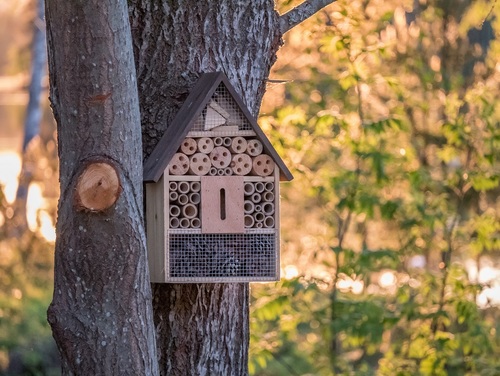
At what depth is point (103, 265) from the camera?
228 cm

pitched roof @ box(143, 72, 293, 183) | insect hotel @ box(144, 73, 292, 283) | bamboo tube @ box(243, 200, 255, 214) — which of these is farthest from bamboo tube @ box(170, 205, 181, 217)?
bamboo tube @ box(243, 200, 255, 214)

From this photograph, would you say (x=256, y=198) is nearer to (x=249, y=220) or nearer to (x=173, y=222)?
(x=249, y=220)

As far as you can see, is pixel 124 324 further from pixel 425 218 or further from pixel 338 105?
pixel 338 105

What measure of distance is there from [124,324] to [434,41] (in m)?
5.51

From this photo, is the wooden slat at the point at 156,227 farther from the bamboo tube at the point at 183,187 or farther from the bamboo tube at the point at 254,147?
the bamboo tube at the point at 254,147

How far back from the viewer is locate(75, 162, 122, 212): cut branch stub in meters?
2.24

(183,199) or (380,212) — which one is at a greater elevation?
(183,199)

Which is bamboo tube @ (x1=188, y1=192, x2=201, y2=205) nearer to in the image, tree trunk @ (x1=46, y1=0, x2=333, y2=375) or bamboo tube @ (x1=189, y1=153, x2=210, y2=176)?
bamboo tube @ (x1=189, y1=153, x2=210, y2=176)

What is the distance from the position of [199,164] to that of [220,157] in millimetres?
69

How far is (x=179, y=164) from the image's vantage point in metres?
2.54

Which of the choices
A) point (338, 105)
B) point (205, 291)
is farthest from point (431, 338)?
point (205, 291)

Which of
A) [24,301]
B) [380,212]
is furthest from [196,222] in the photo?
[24,301]

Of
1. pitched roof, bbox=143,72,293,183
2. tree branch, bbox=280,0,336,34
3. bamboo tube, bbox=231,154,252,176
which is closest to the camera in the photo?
pitched roof, bbox=143,72,293,183

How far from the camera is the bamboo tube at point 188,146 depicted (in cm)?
255
